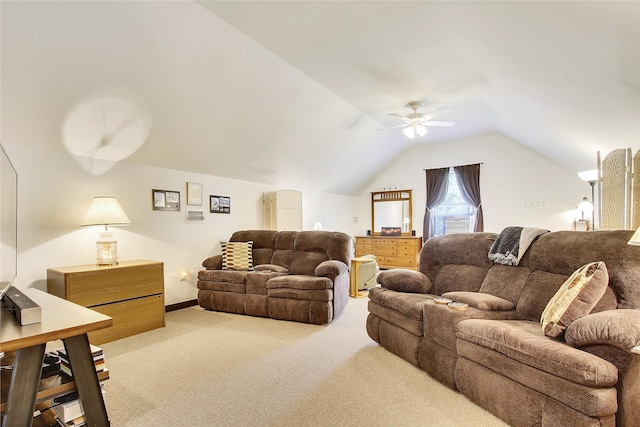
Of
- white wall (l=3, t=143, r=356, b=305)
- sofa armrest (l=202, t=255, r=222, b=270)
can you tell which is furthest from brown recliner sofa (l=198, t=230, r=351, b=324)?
white wall (l=3, t=143, r=356, b=305)

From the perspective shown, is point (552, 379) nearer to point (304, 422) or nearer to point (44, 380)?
point (304, 422)

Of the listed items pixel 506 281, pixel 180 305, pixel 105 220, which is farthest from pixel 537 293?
pixel 180 305

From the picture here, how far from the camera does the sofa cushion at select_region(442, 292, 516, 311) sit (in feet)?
7.44

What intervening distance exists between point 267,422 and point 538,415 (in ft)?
4.99

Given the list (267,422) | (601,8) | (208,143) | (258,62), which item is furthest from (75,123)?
(601,8)

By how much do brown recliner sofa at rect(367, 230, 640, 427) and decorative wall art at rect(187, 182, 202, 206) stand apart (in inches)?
122

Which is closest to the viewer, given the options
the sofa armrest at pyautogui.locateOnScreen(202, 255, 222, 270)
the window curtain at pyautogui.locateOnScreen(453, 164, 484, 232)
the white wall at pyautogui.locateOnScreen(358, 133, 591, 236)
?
the sofa armrest at pyautogui.locateOnScreen(202, 255, 222, 270)

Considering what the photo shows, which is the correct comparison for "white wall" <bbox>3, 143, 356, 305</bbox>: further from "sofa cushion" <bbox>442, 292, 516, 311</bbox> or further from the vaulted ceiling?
"sofa cushion" <bbox>442, 292, 516, 311</bbox>

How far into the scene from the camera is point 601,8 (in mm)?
1726

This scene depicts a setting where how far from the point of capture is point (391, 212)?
8.09 m

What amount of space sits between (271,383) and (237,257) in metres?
2.48

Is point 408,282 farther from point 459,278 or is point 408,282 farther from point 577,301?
point 577,301

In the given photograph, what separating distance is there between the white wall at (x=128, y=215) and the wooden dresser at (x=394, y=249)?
10.5ft

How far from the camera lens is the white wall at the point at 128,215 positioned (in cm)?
315
